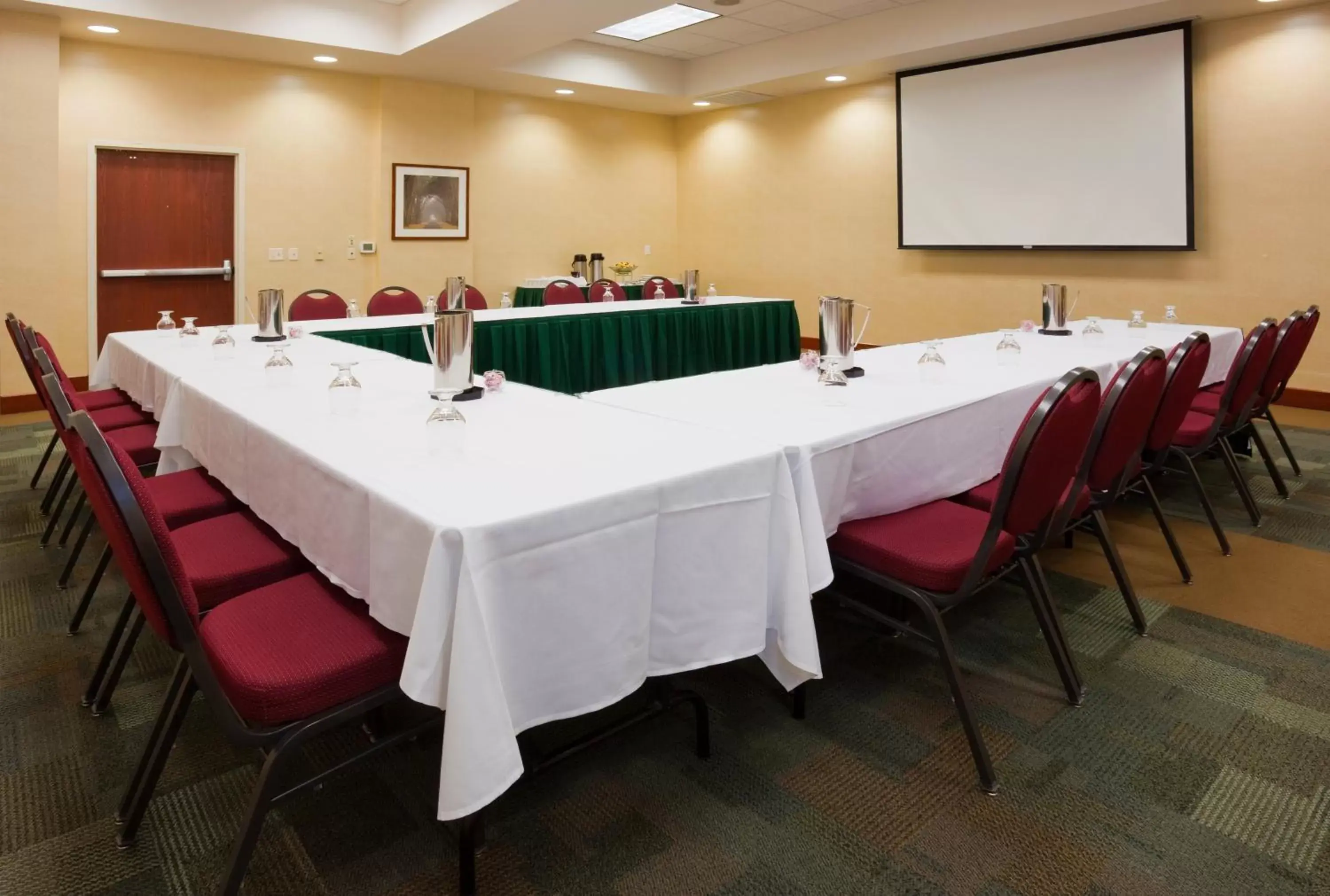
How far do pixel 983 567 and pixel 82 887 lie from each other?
5.98 ft

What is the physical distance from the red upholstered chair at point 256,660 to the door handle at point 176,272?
20.0 ft

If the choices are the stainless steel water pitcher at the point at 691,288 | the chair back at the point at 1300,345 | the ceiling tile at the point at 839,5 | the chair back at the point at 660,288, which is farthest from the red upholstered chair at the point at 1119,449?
the ceiling tile at the point at 839,5

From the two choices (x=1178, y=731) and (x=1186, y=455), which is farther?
(x=1186, y=455)

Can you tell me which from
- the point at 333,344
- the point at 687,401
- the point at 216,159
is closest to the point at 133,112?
the point at 216,159

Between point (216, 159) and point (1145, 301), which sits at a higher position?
point (216, 159)

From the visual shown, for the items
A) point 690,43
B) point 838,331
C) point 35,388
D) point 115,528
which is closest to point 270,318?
point 35,388

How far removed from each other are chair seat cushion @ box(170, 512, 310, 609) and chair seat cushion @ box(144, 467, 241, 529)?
0.46 feet

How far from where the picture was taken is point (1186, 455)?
317cm

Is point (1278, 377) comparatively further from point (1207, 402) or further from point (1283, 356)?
point (1207, 402)

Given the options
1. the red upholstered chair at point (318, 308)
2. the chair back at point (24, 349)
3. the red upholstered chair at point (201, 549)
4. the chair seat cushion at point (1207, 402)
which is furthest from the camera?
the red upholstered chair at point (318, 308)

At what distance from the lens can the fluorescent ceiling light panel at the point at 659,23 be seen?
267 inches

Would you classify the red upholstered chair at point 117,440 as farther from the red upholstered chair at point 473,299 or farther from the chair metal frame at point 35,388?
the red upholstered chair at point 473,299

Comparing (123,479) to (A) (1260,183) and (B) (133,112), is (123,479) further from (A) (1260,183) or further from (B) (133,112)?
(A) (1260,183)

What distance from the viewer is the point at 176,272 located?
667 centimetres
